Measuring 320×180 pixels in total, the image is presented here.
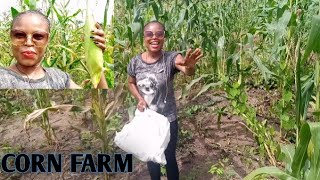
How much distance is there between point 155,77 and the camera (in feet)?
5.87

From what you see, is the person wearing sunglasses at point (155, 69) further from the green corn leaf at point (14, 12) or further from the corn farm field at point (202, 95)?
the green corn leaf at point (14, 12)

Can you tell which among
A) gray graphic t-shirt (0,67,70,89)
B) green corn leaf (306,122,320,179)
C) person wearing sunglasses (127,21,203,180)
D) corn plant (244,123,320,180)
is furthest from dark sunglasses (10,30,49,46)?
green corn leaf (306,122,320,179)

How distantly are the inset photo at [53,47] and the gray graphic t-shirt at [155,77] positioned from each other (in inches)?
4.4

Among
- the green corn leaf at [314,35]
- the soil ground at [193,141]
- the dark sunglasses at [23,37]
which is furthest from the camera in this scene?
the soil ground at [193,141]

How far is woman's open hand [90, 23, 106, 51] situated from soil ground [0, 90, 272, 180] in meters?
0.37

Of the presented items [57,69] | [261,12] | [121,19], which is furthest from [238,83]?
[57,69]

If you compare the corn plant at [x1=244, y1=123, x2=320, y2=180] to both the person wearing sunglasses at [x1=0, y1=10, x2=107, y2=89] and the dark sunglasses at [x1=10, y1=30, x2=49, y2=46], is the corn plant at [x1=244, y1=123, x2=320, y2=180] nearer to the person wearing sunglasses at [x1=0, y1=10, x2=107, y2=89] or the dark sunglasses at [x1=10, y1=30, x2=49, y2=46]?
the person wearing sunglasses at [x1=0, y1=10, x2=107, y2=89]

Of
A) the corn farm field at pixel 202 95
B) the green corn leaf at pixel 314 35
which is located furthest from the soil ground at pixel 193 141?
the green corn leaf at pixel 314 35

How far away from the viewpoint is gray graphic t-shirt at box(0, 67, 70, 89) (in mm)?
1745

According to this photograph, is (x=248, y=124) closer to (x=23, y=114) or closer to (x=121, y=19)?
(x=121, y=19)

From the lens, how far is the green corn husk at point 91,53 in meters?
1.78

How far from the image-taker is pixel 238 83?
202 cm

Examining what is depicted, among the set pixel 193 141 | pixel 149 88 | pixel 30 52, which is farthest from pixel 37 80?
pixel 193 141

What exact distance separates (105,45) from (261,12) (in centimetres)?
82
